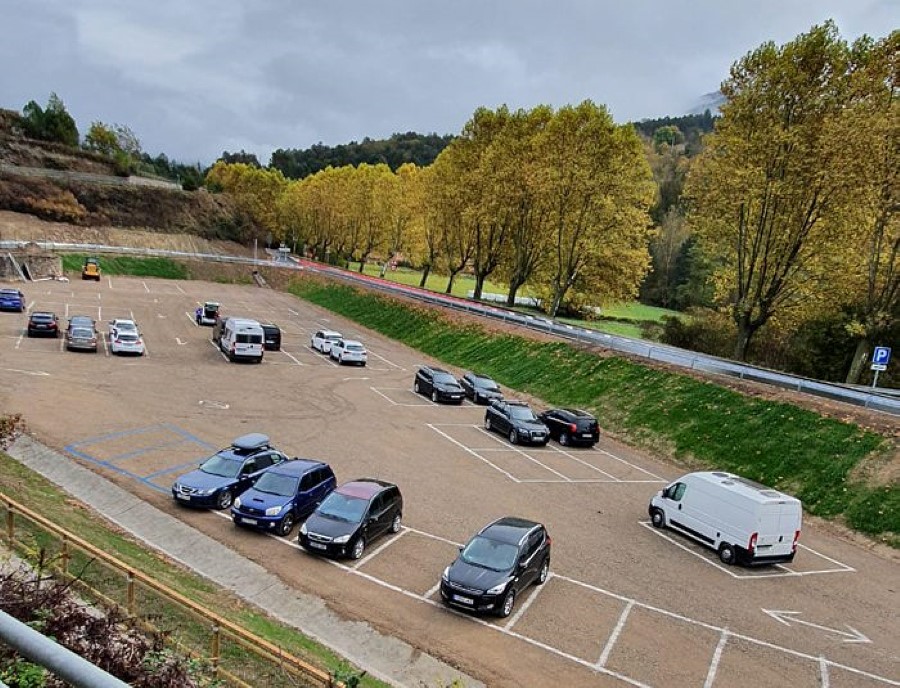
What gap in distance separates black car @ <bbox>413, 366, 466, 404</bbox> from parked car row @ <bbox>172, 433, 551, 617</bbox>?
1425 cm

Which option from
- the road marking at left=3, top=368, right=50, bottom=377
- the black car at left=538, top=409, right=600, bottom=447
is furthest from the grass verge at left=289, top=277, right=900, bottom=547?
the road marking at left=3, top=368, right=50, bottom=377

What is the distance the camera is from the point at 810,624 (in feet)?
46.6

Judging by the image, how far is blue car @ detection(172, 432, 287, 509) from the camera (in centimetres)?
1677

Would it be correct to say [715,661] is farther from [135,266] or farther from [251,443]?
[135,266]

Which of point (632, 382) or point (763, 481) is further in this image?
point (632, 382)

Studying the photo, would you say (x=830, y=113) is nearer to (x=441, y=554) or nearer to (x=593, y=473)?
(x=593, y=473)

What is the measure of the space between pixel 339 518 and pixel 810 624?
11.4 meters

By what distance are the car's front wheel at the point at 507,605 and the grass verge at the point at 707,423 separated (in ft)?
44.6

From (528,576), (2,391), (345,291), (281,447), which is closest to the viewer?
(528,576)

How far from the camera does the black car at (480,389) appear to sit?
111ft

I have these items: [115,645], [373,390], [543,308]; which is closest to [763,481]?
[373,390]

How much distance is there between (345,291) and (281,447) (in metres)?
45.5

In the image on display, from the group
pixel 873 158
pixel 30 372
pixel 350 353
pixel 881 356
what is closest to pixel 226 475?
pixel 30 372

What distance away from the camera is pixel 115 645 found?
6.69 meters
